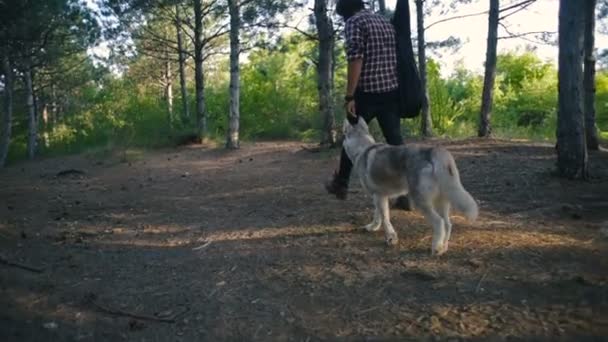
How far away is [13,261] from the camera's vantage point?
13.3ft

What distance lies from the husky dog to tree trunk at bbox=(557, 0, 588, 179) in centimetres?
313

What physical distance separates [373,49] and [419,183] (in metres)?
1.51

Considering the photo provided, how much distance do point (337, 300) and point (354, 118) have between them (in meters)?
2.10

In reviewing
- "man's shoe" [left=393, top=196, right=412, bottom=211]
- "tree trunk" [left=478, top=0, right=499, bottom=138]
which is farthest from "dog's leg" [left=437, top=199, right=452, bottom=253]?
"tree trunk" [left=478, top=0, right=499, bottom=138]

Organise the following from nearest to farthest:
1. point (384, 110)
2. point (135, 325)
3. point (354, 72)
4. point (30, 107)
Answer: point (135, 325), point (354, 72), point (384, 110), point (30, 107)

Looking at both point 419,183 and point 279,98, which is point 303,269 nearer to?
point 419,183

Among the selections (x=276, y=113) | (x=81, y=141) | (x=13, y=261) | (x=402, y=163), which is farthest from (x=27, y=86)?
(x=402, y=163)

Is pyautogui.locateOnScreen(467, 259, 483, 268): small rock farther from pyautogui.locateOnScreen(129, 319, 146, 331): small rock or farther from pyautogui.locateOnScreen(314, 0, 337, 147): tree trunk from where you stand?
pyautogui.locateOnScreen(314, 0, 337, 147): tree trunk

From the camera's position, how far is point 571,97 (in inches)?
238

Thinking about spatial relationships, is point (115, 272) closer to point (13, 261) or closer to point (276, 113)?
point (13, 261)

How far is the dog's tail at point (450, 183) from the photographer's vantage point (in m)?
3.58

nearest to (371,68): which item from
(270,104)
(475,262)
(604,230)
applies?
(475,262)

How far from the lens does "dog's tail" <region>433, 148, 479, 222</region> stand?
358 cm

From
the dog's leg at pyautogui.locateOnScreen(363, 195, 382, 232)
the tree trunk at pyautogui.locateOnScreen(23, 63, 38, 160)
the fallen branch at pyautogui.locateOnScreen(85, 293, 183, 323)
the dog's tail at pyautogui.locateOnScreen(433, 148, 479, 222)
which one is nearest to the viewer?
the fallen branch at pyautogui.locateOnScreen(85, 293, 183, 323)
